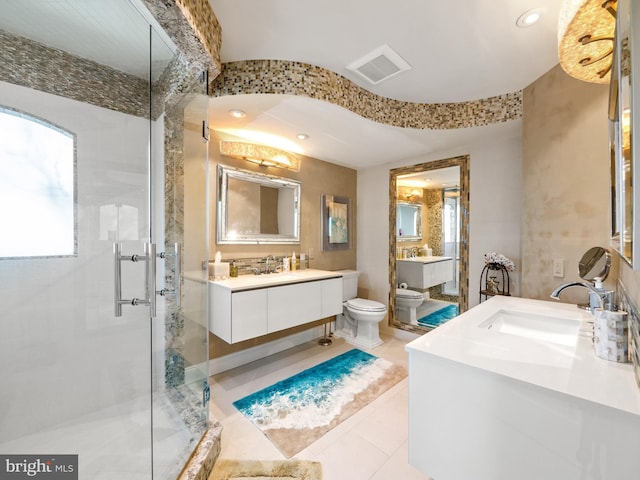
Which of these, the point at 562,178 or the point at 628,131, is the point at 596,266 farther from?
the point at 628,131

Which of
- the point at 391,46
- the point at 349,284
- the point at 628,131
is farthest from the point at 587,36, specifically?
the point at 349,284

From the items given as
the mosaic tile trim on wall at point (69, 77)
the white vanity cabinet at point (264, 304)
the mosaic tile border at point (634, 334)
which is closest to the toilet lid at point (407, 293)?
the white vanity cabinet at point (264, 304)

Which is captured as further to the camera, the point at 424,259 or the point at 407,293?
the point at 407,293

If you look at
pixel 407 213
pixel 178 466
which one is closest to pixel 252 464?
pixel 178 466

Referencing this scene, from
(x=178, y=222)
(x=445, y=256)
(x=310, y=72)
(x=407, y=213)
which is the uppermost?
(x=310, y=72)

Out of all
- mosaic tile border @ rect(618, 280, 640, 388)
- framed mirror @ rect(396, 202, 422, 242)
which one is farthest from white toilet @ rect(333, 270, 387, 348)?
mosaic tile border @ rect(618, 280, 640, 388)

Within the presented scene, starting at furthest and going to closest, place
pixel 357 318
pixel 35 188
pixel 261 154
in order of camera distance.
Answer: pixel 357 318, pixel 261 154, pixel 35 188

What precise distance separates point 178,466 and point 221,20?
2.28 meters

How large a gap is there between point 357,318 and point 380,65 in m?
2.36

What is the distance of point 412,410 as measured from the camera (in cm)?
100

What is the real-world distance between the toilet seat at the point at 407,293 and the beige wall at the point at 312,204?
0.70m

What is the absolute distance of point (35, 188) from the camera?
59.7 inches

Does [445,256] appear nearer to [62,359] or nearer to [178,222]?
[178,222]

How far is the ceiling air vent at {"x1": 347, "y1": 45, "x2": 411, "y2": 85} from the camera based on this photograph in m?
1.62
